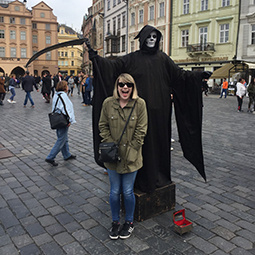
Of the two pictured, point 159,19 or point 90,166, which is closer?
point 90,166

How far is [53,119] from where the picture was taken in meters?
5.45

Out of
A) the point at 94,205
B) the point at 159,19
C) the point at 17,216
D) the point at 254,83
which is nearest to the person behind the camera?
the point at 17,216

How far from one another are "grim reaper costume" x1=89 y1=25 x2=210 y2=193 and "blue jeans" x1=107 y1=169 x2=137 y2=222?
1.11ft

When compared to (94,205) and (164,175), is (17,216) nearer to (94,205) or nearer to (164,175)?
(94,205)

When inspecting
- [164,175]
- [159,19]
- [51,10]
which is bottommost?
[164,175]

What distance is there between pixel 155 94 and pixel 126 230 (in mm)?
1513

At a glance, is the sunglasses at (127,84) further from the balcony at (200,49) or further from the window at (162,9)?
the window at (162,9)

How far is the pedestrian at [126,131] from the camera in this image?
2943 millimetres

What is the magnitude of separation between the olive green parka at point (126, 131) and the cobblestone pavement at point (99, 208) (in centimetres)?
81

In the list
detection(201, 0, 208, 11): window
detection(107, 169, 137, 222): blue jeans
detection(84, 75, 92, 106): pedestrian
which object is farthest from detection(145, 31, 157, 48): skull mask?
detection(201, 0, 208, 11): window

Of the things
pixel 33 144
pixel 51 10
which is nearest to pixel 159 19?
pixel 33 144

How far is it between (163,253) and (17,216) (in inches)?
71.6

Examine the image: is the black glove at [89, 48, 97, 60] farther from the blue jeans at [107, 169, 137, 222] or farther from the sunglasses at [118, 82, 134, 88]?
the blue jeans at [107, 169, 137, 222]

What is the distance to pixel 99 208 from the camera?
150 inches
